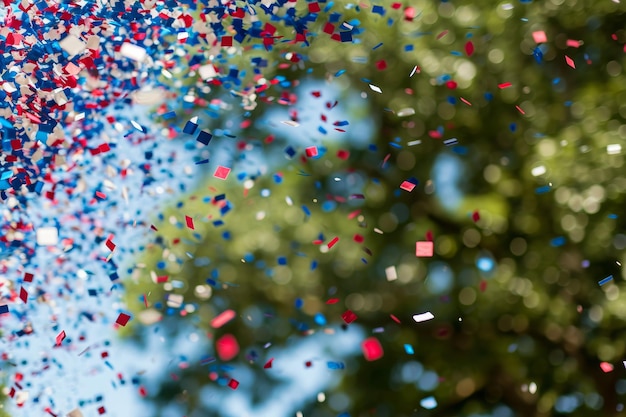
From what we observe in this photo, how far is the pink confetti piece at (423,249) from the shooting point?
6672mm

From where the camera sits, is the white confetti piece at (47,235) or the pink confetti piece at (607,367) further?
the pink confetti piece at (607,367)

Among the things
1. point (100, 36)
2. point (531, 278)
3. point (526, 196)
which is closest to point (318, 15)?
point (100, 36)

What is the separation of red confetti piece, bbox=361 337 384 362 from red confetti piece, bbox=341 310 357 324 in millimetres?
248

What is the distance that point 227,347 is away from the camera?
22.8 feet

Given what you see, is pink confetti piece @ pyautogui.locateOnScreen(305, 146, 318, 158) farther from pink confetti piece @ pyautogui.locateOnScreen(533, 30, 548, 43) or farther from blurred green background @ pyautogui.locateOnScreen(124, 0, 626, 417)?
pink confetti piece @ pyautogui.locateOnScreen(533, 30, 548, 43)

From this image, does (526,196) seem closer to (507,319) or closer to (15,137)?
(507,319)

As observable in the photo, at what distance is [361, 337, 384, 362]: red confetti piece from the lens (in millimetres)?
6695

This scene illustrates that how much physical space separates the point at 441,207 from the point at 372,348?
142cm

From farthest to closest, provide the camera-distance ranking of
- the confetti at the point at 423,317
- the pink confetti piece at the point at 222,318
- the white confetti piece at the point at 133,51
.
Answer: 1. the pink confetti piece at the point at 222,318
2. the confetti at the point at 423,317
3. the white confetti piece at the point at 133,51

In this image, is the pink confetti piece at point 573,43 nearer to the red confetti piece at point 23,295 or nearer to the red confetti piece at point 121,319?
the red confetti piece at point 121,319

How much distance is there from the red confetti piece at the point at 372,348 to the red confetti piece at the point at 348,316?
0.25m

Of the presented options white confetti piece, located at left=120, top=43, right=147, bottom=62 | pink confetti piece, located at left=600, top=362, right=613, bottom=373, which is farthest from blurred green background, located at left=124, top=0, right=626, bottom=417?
white confetti piece, located at left=120, top=43, right=147, bottom=62

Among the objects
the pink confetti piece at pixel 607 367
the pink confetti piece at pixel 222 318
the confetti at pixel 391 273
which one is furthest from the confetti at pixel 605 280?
the pink confetti piece at pixel 222 318

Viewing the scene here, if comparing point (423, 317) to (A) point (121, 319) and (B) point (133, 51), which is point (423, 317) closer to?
(A) point (121, 319)
